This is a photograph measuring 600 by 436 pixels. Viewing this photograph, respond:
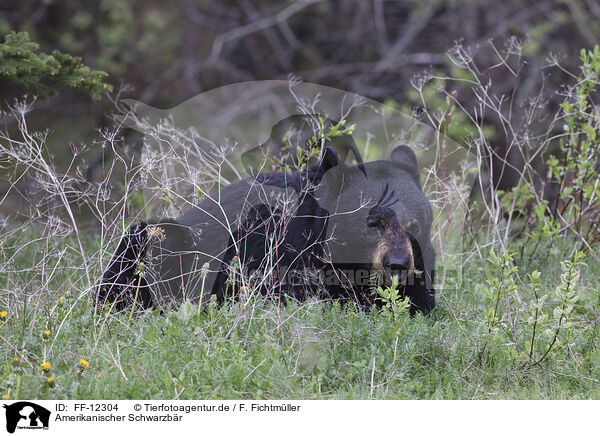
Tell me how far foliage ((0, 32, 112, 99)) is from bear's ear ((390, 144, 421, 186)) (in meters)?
2.00

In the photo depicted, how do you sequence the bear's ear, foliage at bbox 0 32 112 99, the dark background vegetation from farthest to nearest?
1. the dark background vegetation
2. foliage at bbox 0 32 112 99
3. the bear's ear

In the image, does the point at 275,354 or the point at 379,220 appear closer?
the point at 275,354

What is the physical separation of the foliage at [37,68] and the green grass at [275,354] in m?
1.39

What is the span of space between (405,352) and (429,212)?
95cm

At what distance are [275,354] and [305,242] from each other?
2.61 feet

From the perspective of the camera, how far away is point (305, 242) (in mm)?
4020

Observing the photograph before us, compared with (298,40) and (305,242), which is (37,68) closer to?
(305,242)

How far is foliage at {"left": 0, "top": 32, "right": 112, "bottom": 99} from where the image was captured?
446 cm

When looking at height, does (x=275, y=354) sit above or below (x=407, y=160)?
below
